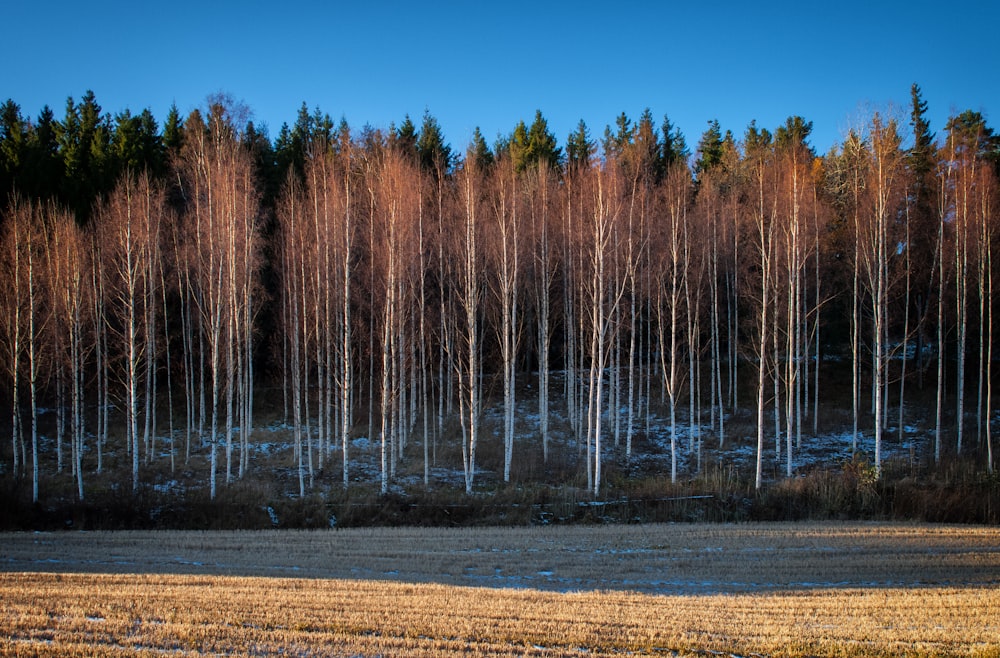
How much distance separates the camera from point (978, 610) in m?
8.98

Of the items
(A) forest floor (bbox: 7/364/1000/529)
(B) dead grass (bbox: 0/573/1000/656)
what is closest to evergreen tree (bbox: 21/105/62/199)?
(A) forest floor (bbox: 7/364/1000/529)

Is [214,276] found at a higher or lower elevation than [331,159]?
lower

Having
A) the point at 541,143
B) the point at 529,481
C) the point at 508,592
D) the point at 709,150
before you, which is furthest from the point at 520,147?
the point at 508,592

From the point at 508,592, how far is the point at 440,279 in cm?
1499

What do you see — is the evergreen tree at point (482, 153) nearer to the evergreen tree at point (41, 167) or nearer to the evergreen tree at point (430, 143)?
the evergreen tree at point (430, 143)

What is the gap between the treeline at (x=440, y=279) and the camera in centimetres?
2136

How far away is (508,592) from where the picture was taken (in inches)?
388

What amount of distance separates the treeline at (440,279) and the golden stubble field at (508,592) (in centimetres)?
550

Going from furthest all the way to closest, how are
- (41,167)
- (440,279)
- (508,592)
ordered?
(41,167) < (440,279) < (508,592)

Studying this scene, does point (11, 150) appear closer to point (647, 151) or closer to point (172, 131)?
point (172, 131)

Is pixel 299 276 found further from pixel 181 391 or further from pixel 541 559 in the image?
pixel 541 559

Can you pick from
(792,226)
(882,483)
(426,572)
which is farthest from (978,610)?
(792,226)

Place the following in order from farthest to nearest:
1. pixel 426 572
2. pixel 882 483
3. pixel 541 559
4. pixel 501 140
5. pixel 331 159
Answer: pixel 501 140
pixel 331 159
pixel 882 483
pixel 541 559
pixel 426 572

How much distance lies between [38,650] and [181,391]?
31300 mm
